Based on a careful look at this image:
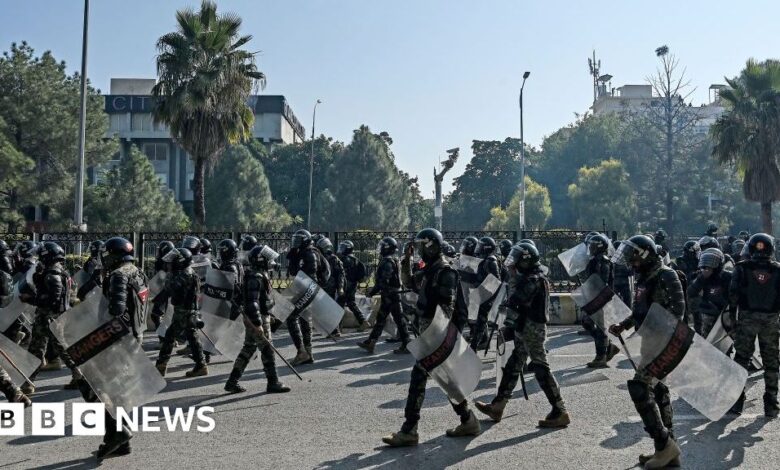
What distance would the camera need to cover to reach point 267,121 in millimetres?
78688

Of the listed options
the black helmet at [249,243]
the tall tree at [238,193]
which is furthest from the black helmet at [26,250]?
the tall tree at [238,193]

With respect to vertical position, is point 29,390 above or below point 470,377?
below

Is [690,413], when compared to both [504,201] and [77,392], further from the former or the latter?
[504,201]

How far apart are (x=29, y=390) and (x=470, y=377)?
5457 mm

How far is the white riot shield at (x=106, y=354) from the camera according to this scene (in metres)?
6.15

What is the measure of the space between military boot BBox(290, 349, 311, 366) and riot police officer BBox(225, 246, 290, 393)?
190 centimetres

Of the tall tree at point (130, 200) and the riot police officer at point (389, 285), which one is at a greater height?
the tall tree at point (130, 200)

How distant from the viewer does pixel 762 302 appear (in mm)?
7508

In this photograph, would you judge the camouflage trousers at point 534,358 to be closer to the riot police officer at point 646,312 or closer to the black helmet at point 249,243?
the riot police officer at point 646,312

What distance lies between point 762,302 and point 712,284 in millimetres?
1365

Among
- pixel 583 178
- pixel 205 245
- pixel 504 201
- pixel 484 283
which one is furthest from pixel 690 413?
pixel 504 201

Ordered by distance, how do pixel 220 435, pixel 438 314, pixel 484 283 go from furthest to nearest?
pixel 484 283
pixel 220 435
pixel 438 314

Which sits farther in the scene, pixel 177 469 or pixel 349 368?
pixel 349 368

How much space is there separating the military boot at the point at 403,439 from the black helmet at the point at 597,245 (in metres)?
5.40
